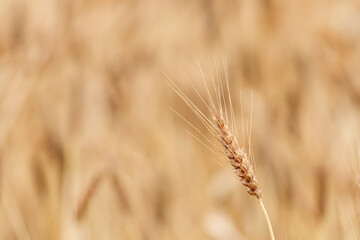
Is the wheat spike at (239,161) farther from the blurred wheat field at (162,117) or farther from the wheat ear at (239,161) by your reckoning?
the blurred wheat field at (162,117)

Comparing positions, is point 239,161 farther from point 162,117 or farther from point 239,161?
point 162,117

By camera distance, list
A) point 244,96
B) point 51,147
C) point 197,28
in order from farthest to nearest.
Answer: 1. point 197,28
2. point 244,96
3. point 51,147

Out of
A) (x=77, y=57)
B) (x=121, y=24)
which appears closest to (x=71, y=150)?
(x=77, y=57)

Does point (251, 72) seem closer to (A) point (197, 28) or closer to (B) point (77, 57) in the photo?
(A) point (197, 28)

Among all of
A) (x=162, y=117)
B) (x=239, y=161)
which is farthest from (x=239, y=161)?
(x=162, y=117)

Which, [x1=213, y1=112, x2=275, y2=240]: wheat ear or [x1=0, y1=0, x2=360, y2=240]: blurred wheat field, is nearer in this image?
[x1=213, y1=112, x2=275, y2=240]: wheat ear

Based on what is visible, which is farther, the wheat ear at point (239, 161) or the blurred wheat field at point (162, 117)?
the blurred wheat field at point (162, 117)

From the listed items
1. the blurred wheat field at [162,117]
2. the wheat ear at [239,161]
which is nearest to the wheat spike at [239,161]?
the wheat ear at [239,161]

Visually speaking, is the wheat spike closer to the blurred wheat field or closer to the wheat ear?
the wheat ear

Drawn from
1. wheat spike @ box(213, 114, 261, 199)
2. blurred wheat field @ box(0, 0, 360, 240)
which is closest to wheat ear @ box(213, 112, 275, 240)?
wheat spike @ box(213, 114, 261, 199)
